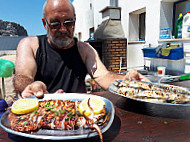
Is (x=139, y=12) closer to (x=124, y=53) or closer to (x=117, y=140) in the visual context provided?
(x=124, y=53)

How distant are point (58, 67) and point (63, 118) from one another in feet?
4.26

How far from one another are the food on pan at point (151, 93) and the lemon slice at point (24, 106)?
2.09 feet

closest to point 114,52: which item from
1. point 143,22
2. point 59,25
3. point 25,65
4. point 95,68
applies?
point 143,22

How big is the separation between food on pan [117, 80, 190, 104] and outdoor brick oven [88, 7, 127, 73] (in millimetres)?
4406

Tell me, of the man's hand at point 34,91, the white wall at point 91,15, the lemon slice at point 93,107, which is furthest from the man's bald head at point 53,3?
the white wall at point 91,15

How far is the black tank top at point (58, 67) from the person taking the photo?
6.59 ft

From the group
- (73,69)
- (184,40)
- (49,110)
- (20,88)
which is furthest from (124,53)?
(49,110)

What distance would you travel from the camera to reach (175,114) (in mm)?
1014

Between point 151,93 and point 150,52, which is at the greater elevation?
point 150,52

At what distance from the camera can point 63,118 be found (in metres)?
0.83

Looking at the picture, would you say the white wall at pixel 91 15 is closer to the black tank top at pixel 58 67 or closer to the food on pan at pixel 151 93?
the black tank top at pixel 58 67

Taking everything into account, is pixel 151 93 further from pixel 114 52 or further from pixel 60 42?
pixel 114 52

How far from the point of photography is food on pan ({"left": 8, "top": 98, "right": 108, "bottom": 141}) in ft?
2.50

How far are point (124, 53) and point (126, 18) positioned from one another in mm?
1313
